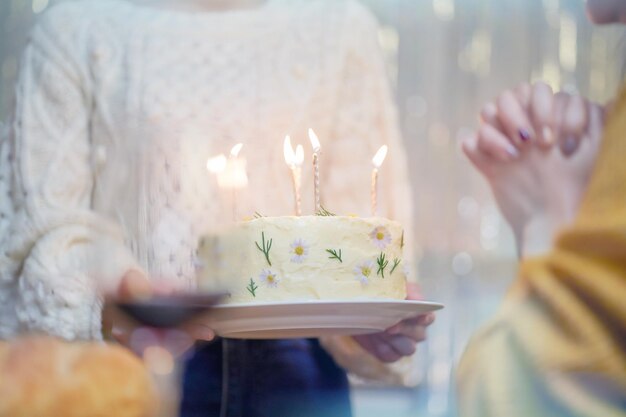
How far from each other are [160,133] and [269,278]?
0.76 feet

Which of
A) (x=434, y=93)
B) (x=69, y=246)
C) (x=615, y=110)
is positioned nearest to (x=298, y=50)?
(x=434, y=93)

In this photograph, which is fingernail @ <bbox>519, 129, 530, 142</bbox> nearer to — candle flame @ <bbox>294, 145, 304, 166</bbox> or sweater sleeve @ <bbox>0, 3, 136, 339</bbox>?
candle flame @ <bbox>294, 145, 304, 166</bbox>

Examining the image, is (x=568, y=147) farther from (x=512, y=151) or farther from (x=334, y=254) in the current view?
(x=334, y=254)

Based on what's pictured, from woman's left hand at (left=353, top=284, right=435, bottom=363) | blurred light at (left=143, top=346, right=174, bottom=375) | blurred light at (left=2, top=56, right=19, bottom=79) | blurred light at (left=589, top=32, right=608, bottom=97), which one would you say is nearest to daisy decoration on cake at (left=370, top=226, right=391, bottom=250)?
woman's left hand at (left=353, top=284, right=435, bottom=363)

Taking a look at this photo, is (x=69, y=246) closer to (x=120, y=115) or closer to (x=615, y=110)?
(x=120, y=115)

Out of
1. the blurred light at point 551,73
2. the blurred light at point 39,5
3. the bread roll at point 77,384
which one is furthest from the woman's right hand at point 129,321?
the blurred light at point 551,73

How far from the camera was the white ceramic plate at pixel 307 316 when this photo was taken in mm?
705

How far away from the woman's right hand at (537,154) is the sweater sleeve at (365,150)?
0.20 meters

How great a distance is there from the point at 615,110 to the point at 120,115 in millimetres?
508

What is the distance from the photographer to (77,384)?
77cm

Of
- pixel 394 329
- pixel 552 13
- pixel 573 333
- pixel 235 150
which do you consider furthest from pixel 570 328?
pixel 552 13

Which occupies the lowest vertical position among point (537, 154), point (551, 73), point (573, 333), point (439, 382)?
point (439, 382)

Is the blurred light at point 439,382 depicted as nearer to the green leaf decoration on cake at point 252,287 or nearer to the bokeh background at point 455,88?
the bokeh background at point 455,88

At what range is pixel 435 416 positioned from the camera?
90 centimetres
